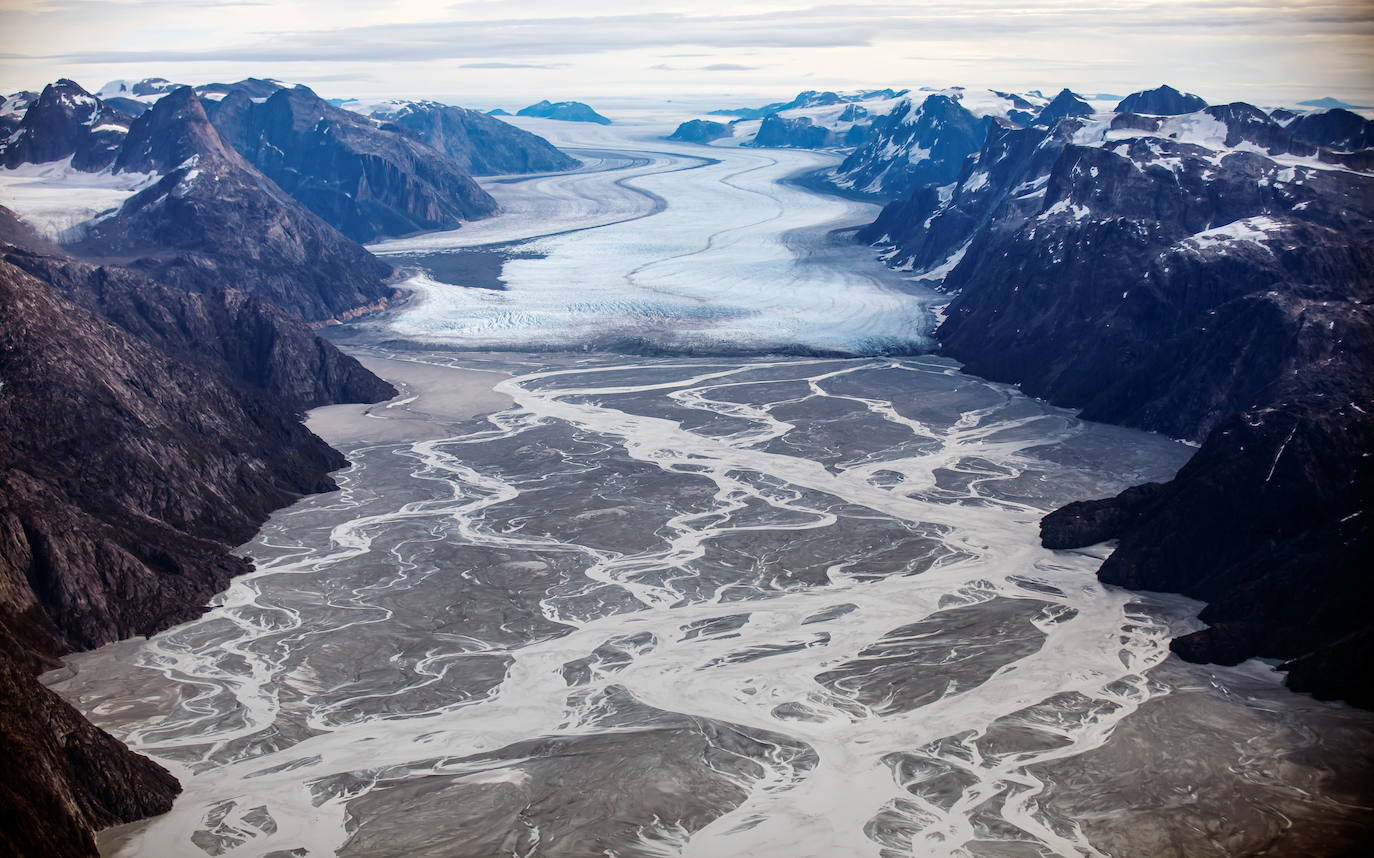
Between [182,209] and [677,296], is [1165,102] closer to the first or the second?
[677,296]

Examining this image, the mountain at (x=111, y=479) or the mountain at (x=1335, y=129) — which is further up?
the mountain at (x=1335, y=129)

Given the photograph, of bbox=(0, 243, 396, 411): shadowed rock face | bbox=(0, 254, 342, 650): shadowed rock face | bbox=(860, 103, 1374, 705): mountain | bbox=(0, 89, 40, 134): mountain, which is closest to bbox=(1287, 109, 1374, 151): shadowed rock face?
bbox=(860, 103, 1374, 705): mountain

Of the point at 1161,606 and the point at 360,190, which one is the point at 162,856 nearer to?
the point at 1161,606

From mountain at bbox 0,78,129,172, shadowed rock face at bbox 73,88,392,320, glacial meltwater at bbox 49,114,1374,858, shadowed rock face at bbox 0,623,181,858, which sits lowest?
glacial meltwater at bbox 49,114,1374,858

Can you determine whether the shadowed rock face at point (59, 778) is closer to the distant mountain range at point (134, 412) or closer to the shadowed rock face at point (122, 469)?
the distant mountain range at point (134, 412)

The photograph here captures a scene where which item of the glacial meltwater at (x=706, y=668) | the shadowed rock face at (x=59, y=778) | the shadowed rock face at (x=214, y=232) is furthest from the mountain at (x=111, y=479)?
the shadowed rock face at (x=214, y=232)

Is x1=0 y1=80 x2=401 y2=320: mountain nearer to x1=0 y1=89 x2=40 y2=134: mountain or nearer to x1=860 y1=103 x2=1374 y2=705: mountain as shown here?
x1=0 y1=89 x2=40 y2=134: mountain
